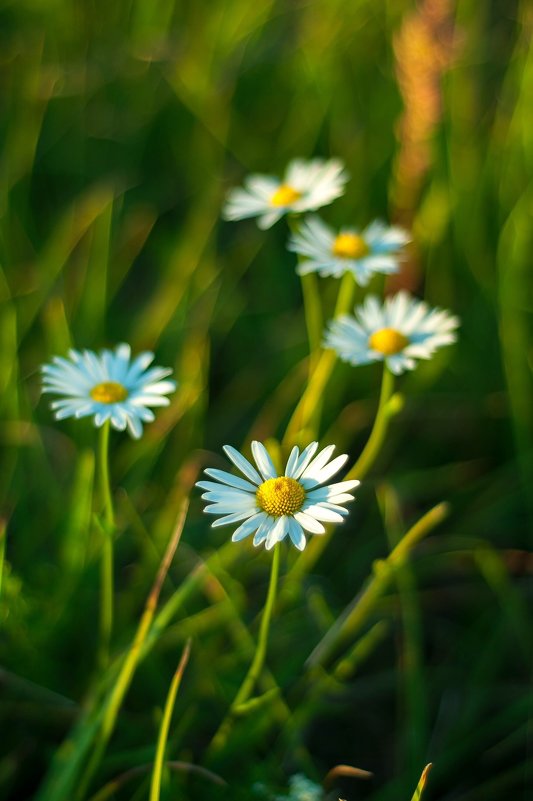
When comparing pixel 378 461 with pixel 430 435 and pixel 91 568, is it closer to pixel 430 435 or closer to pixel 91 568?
pixel 430 435

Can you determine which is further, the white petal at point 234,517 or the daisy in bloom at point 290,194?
the daisy in bloom at point 290,194

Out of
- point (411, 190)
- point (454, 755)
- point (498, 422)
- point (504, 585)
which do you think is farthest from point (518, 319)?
point (454, 755)

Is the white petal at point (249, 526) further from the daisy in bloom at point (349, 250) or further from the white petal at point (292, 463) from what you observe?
the daisy in bloom at point (349, 250)

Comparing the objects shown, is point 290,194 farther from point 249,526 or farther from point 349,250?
point 249,526

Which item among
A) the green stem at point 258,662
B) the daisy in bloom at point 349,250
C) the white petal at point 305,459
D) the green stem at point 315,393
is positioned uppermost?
the daisy in bloom at point 349,250

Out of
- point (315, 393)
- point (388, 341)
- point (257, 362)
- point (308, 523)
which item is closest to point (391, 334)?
point (388, 341)

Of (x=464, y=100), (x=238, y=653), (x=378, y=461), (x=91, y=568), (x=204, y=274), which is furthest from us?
(x=464, y=100)

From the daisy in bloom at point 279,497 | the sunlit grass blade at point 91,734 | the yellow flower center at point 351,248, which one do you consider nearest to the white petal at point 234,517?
the daisy in bloom at point 279,497
